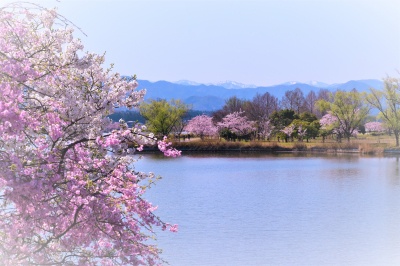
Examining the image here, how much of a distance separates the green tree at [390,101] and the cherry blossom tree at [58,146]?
1724 inches

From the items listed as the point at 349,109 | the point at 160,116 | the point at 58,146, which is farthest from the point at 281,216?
the point at 160,116

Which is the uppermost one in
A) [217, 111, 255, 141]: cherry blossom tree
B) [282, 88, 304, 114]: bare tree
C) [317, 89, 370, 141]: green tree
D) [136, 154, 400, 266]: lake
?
[282, 88, 304, 114]: bare tree

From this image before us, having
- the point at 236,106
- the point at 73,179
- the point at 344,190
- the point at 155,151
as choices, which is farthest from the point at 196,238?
the point at 236,106

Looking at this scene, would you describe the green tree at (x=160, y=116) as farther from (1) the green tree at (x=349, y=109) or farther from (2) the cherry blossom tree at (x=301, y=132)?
(1) the green tree at (x=349, y=109)

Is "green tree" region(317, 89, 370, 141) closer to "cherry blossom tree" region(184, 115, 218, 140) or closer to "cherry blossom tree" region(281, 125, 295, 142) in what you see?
"cherry blossom tree" region(281, 125, 295, 142)

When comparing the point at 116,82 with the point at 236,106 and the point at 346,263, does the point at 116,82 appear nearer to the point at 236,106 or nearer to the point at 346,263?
the point at 346,263

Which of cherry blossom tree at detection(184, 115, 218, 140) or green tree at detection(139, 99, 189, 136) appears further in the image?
cherry blossom tree at detection(184, 115, 218, 140)

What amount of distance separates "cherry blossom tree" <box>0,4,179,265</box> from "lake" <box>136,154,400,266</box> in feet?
19.9

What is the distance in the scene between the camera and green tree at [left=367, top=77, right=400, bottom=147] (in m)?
45.5

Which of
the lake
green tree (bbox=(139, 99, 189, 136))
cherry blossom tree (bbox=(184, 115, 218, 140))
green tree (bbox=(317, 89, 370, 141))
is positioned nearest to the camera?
the lake

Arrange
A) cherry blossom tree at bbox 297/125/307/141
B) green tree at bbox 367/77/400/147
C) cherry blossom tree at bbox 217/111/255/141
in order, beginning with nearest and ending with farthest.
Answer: green tree at bbox 367/77/400/147
cherry blossom tree at bbox 297/125/307/141
cherry blossom tree at bbox 217/111/255/141

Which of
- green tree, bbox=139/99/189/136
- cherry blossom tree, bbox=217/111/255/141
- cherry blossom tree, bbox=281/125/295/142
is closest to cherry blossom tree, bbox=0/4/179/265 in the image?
green tree, bbox=139/99/189/136

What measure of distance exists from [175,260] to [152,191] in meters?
10.3

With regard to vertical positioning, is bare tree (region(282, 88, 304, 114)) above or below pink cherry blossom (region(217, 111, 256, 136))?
above
